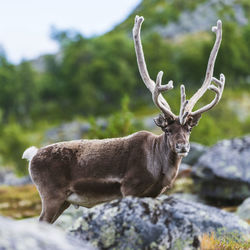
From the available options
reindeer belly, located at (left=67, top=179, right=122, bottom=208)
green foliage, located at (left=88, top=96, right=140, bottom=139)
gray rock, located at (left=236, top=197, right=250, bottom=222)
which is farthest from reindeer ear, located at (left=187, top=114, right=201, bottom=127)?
green foliage, located at (left=88, top=96, right=140, bottom=139)

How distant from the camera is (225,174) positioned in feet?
56.3

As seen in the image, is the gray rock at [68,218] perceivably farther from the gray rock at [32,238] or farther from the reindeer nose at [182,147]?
the gray rock at [32,238]

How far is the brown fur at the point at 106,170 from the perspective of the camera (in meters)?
8.27

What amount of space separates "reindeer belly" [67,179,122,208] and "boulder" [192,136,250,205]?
9.47 meters

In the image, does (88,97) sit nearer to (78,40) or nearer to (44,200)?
(78,40)

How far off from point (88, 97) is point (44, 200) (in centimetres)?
8632

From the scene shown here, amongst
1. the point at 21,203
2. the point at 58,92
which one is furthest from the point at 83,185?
the point at 58,92

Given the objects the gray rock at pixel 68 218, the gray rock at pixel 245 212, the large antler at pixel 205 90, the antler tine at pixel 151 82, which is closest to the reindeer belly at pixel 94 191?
the antler tine at pixel 151 82

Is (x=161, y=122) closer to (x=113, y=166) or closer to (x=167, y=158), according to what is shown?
(x=167, y=158)

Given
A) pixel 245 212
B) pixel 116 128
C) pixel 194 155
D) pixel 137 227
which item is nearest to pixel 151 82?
pixel 137 227

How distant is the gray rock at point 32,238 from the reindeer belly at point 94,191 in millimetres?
3592

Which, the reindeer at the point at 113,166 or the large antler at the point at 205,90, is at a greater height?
the large antler at the point at 205,90

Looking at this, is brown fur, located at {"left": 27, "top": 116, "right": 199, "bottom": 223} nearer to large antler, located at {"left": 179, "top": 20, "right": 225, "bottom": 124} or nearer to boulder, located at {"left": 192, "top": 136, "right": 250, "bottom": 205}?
large antler, located at {"left": 179, "top": 20, "right": 225, "bottom": 124}

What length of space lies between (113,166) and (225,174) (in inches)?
376
